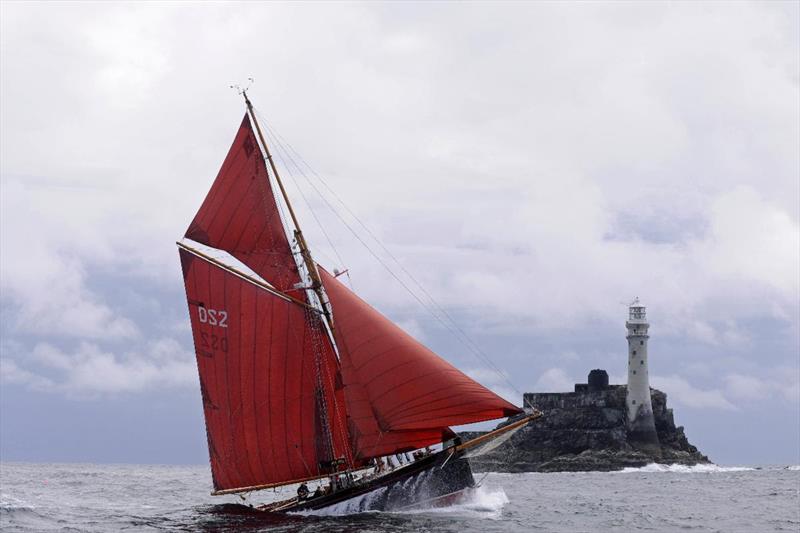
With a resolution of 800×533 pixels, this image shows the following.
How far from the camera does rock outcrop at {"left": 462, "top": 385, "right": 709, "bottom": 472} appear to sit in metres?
120

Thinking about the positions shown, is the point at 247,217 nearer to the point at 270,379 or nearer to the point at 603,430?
the point at 270,379

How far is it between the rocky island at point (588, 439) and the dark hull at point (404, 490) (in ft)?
245

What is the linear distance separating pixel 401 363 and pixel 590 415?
8403 cm

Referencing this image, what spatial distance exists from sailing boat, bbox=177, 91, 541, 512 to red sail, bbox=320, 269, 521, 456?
5cm

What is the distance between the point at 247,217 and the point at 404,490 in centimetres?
1405

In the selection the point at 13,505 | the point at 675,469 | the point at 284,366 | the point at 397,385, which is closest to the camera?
the point at 397,385

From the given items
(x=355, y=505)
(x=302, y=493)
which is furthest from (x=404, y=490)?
(x=302, y=493)

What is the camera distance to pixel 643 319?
412 feet

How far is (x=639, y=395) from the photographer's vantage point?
12288 cm

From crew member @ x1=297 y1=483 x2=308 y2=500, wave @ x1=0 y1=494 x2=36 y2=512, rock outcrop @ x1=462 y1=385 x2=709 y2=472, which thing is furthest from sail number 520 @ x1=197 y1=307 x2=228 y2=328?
rock outcrop @ x1=462 y1=385 x2=709 y2=472

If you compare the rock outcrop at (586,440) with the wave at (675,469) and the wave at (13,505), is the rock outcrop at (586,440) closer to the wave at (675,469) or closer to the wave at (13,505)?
the wave at (675,469)

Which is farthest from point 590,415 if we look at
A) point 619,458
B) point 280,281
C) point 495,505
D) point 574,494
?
point 280,281

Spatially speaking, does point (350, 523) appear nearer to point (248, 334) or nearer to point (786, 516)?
point (248, 334)

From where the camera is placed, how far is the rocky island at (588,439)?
120m
